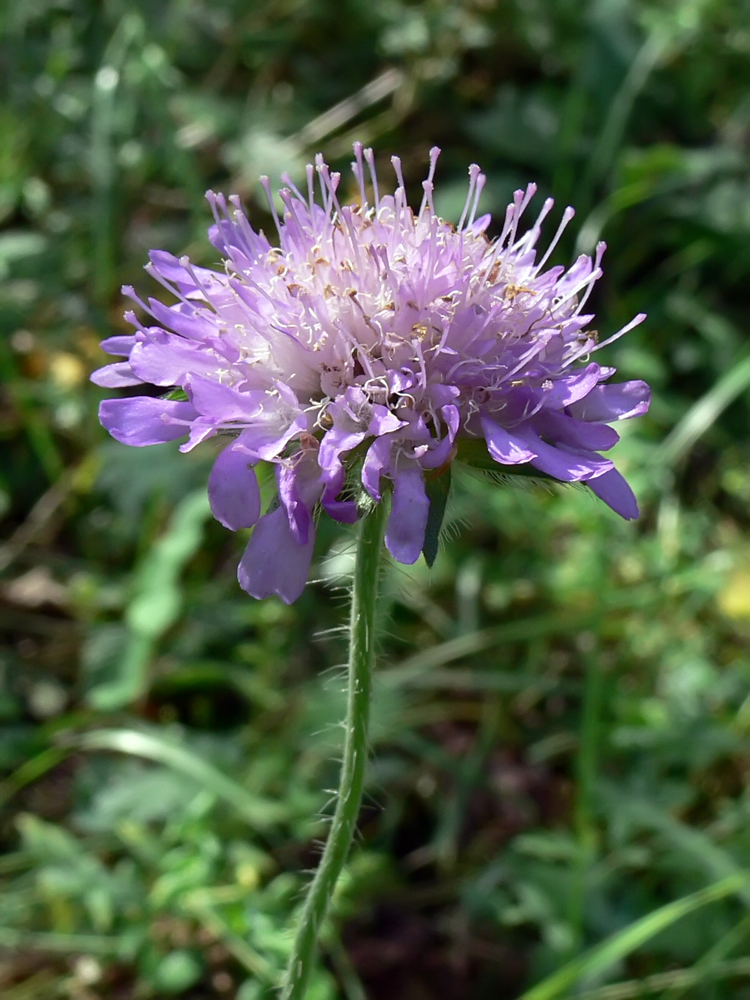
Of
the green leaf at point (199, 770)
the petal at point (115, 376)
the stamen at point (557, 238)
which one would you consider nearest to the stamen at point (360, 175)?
the stamen at point (557, 238)

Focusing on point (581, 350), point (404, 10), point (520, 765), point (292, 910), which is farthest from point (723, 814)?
point (404, 10)

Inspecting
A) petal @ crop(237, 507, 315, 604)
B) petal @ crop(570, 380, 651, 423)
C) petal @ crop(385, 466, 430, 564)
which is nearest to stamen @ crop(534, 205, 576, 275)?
petal @ crop(570, 380, 651, 423)

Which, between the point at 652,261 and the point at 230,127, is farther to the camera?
the point at 652,261

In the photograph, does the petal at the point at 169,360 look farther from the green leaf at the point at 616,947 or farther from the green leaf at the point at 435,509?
the green leaf at the point at 616,947

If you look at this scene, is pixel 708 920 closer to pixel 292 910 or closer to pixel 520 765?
pixel 520 765

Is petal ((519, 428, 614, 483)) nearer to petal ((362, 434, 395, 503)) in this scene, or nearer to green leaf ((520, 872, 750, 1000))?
petal ((362, 434, 395, 503))

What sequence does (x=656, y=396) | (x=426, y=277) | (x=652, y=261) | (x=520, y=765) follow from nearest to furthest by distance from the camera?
(x=426, y=277) → (x=520, y=765) → (x=656, y=396) → (x=652, y=261)

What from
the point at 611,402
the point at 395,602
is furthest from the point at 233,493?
the point at 395,602

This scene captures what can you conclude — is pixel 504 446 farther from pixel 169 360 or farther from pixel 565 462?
pixel 169 360
